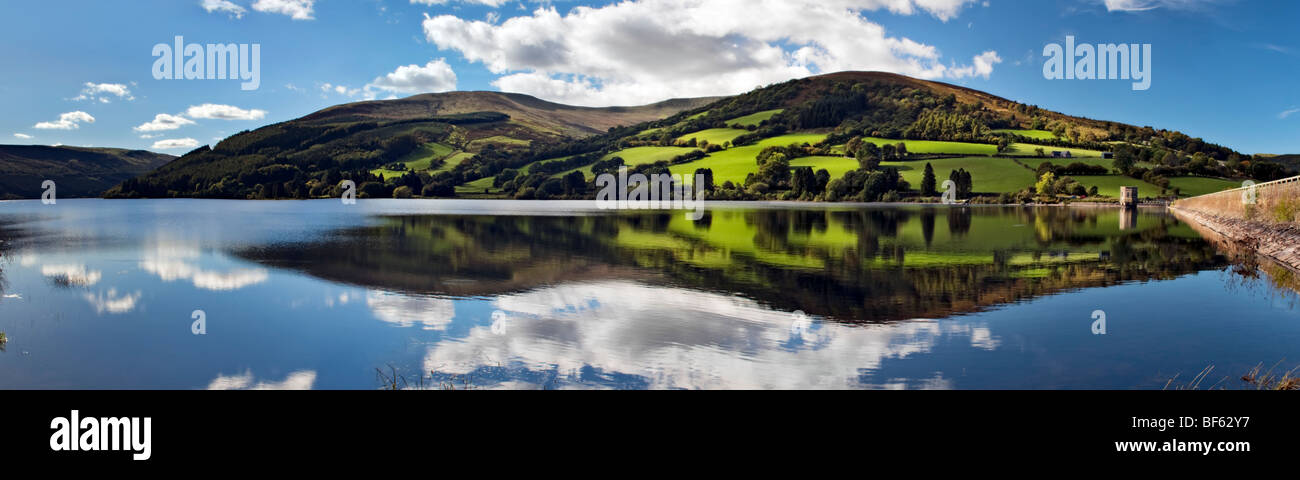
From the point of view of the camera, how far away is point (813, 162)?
459 ft

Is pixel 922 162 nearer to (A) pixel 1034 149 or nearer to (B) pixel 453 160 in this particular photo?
(A) pixel 1034 149

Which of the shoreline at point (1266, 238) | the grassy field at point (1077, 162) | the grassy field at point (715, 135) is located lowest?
the shoreline at point (1266, 238)

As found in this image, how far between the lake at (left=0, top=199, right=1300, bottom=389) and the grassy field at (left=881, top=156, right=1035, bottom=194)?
91163 millimetres

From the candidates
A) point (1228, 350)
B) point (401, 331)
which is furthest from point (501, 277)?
point (1228, 350)

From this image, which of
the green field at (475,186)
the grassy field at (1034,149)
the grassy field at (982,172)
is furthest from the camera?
the green field at (475,186)

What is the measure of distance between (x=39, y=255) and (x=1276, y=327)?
39315mm

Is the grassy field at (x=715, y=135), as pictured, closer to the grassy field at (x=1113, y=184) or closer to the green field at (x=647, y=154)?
the green field at (x=647, y=154)

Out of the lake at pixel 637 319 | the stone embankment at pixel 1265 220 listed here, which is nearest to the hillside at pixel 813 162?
the stone embankment at pixel 1265 220

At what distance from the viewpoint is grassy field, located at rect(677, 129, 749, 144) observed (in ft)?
569

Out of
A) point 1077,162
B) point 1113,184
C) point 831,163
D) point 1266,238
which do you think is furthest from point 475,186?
point 1266,238

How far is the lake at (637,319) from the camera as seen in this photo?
403 inches

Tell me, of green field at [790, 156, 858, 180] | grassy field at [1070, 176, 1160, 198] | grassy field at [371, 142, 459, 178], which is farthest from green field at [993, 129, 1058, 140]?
grassy field at [371, 142, 459, 178]

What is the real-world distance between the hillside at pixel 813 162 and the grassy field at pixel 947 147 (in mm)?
392

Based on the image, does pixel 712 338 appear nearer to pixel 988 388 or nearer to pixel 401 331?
pixel 988 388
